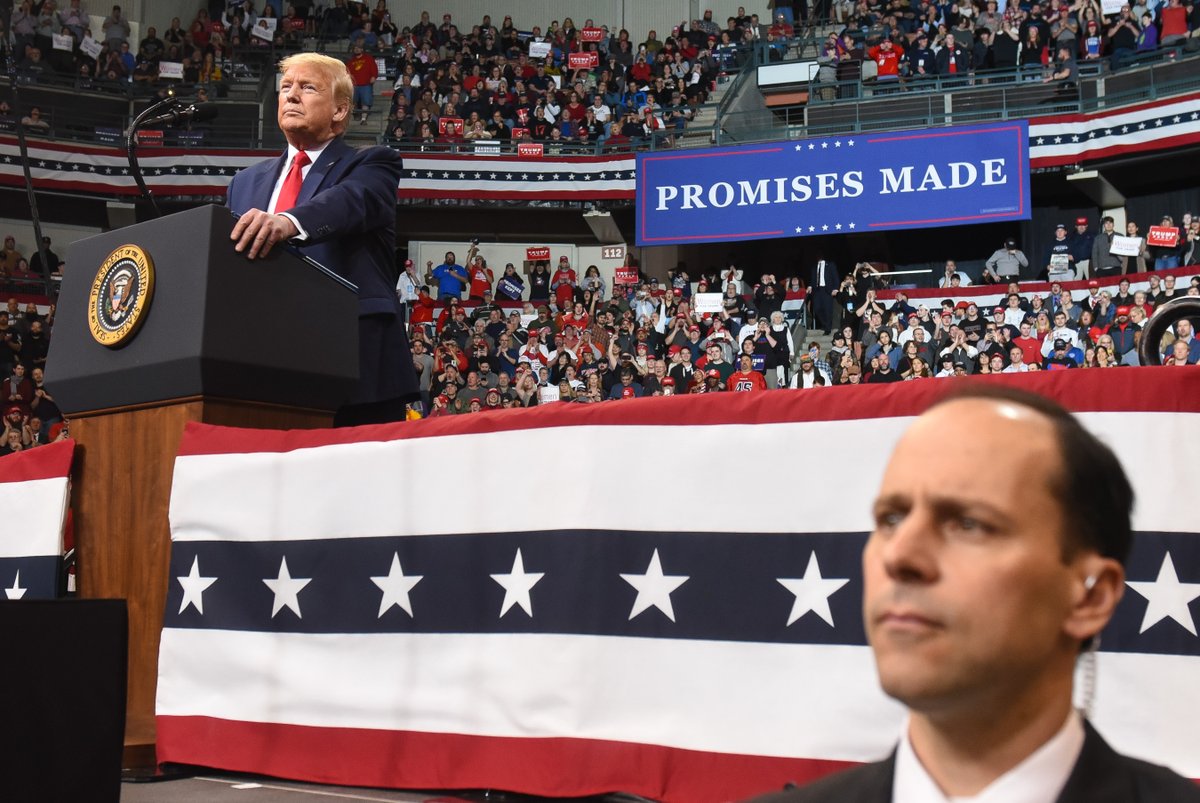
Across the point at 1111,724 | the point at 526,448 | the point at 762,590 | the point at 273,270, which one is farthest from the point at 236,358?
the point at 1111,724

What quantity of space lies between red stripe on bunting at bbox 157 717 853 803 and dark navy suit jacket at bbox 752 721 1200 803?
3.50 feet

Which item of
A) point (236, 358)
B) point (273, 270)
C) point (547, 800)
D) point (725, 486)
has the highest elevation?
point (273, 270)

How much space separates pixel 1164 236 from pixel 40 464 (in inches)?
585

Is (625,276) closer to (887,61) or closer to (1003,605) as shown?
(887,61)

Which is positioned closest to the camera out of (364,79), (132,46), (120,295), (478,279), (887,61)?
(120,295)

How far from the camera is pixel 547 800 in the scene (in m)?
2.12

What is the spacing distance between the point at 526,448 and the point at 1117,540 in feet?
5.06

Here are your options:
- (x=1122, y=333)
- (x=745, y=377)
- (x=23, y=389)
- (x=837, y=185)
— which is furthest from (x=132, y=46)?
(x=1122, y=333)

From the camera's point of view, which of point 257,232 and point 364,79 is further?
point 364,79

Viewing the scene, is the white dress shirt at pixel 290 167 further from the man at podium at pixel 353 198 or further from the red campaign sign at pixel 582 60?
the red campaign sign at pixel 582 60

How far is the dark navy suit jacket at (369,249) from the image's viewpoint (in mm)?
2885

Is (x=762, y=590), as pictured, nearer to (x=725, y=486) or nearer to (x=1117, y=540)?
(x=725, y=486)

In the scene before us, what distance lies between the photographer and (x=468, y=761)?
2.23 m

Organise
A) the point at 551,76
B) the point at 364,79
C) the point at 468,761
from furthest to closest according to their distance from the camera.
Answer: the point at 551,76 → the point at 364,79 → the point at 468,761
